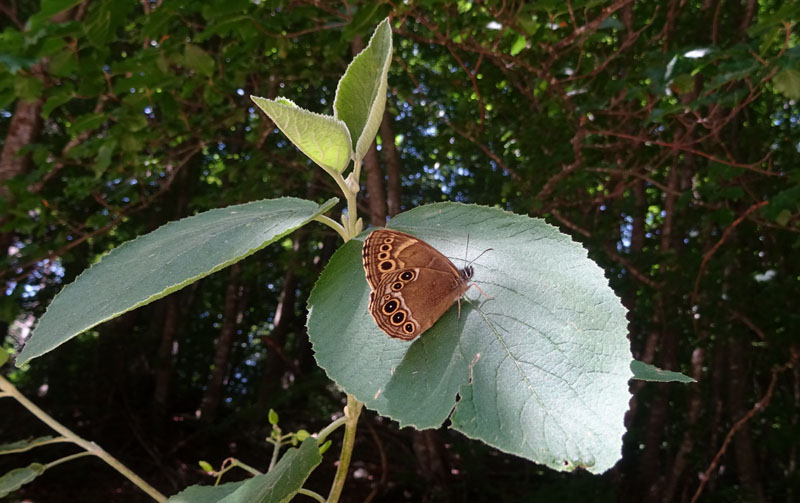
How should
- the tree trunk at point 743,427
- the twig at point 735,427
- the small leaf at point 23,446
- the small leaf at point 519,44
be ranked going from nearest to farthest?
the small leaf at point 23,446 < the twig at point 735,427 < the small leaf at point 519,44 < the tree trunk at point 743,427

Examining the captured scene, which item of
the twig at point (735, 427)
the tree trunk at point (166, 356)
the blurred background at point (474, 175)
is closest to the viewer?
the blurred background at point (474, 175)

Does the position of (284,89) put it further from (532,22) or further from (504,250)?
(504,250)

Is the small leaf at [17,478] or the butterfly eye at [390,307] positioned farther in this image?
the small leaf at [17,478]

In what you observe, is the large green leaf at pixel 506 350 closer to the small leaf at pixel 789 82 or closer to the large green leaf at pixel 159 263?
the large green leaf at pixel 159 263

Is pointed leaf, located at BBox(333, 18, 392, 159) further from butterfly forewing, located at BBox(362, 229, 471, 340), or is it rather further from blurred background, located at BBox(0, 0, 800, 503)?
blurred background, located at BBox(0, 0, 800, 503)

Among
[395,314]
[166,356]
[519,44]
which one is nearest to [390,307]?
[395,314]

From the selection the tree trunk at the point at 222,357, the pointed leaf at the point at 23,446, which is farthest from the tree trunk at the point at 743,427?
the tree trunk at the point at 222,357

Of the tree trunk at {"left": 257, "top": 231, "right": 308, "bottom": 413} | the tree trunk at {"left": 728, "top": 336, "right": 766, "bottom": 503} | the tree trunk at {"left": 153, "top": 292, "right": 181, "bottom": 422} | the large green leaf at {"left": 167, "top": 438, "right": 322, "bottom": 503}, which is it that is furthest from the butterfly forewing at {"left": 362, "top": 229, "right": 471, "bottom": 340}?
the tree trunk at {"left": 153, "top": 292, "right": 181, "bottom": 422}

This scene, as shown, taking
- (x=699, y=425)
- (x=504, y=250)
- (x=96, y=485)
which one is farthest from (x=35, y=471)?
(x=96, y=485)
